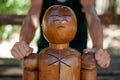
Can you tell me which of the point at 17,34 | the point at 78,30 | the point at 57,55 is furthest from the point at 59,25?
the point at 17,34

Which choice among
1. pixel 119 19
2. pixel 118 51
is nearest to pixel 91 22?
pixel 119 19

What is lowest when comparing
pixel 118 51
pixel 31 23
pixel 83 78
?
pixel 118 51

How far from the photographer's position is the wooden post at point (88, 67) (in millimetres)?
735

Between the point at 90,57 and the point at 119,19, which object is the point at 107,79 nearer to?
the point at 119,19

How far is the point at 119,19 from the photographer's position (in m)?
2.23

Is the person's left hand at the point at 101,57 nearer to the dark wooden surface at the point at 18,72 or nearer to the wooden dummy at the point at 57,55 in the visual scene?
the wooden dummy at the point at 57,55

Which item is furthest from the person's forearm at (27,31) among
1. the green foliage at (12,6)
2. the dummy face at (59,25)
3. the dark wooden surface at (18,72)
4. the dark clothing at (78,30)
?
the green foliage at (12,6)

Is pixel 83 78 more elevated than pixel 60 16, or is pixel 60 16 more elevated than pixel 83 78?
pixel 60 16

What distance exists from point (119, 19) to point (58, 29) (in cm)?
160

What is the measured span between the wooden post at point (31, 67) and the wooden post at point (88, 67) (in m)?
0.12

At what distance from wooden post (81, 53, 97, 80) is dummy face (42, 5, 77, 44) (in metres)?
0.07

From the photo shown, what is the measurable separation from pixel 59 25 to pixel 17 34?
352 centimetres

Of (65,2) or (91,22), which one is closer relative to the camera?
(91,22)

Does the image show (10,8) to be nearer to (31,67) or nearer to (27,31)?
(27,31)
